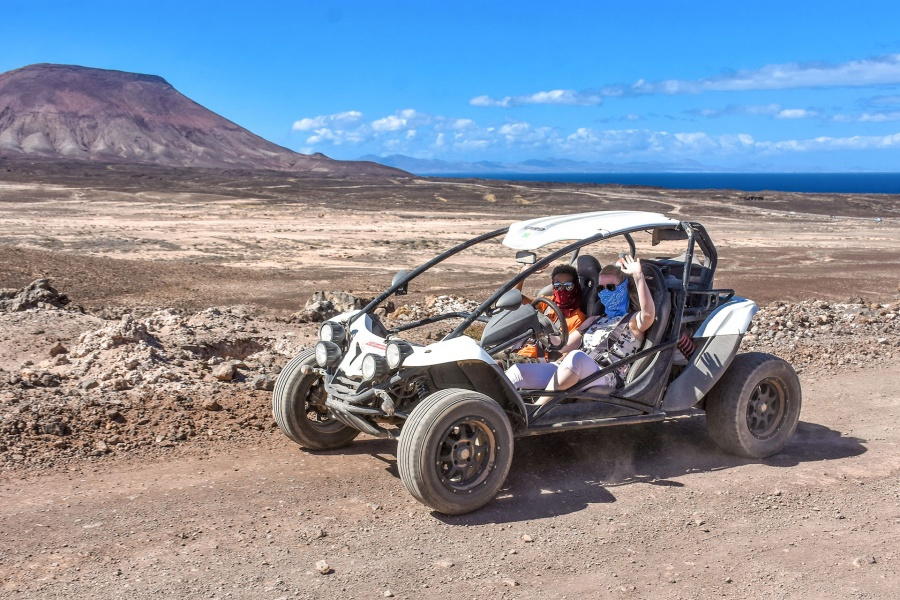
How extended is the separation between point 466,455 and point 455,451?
0.25ft

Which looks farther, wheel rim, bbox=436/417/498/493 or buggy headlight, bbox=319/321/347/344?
buggy headlight, bbox=319/321/347/344

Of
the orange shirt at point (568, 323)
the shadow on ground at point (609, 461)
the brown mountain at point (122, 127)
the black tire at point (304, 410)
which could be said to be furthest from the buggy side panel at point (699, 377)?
the brown mountain at point (122, 127)

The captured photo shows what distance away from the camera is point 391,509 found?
599cm

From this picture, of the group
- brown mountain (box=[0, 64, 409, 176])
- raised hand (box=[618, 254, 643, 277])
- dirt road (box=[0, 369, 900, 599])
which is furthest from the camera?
brown mountain (box=[0, 64, 409, 176])

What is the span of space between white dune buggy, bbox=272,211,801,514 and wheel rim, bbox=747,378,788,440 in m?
0.01

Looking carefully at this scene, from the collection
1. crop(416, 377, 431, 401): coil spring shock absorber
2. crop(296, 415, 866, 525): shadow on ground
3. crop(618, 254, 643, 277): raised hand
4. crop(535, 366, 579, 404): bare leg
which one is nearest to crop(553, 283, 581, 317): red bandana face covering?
crop(618, 254, 643, 277): raised hand

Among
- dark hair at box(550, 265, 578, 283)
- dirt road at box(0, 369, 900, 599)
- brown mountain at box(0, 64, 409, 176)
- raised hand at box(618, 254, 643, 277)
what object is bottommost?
dirt road at box(0, 369, 900, 599)

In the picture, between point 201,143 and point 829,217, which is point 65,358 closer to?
point 829,217

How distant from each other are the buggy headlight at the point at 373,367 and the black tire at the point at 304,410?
3.04 ft

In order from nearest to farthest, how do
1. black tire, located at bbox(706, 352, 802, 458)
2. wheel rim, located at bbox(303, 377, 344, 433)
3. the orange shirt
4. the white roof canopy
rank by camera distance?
the white roof canopy
the orange shirt
wheel rim, located at bbox(303, 377, 344, 433)
black tire, located at bbox(706, 352, 802, 458)

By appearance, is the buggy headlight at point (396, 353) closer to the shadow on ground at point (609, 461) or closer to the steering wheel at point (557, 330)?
the shadow on ground at point (609, 461)

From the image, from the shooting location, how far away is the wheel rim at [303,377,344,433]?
7.00m

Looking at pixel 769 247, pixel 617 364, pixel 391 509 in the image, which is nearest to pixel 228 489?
pixel 391 509

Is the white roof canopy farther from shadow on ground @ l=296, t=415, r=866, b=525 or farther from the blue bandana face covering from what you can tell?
shadow on ground @ l=296, t=415, r=866, b=525
